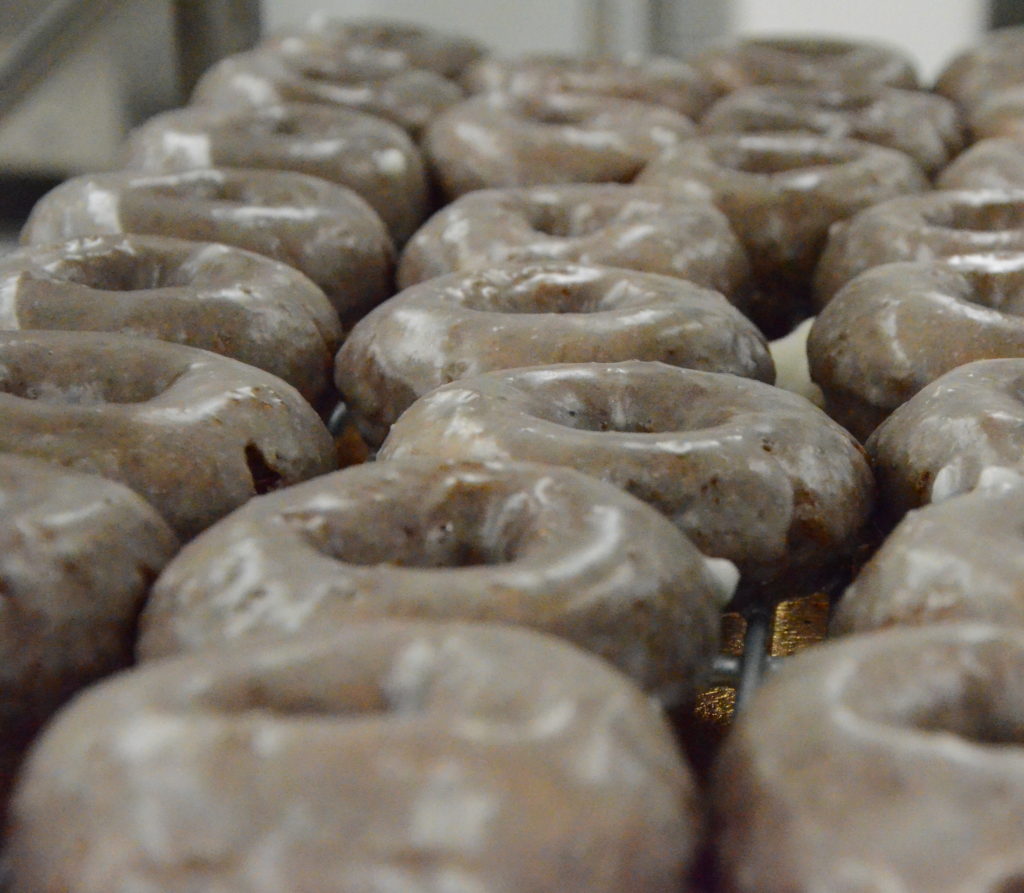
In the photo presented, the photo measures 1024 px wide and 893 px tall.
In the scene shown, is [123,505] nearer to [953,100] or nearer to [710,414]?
[710,414]

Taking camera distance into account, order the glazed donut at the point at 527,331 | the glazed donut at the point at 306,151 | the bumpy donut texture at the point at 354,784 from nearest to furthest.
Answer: the bumpy donut texture at the point at 354,784
the glazed donut at the point at 527,331
the glazed donut at the point at 306,151

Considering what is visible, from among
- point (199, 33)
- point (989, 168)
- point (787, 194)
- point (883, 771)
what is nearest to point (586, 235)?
point (787, 194)

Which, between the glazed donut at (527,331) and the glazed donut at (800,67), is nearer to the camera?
the glazed donut at (527,331)

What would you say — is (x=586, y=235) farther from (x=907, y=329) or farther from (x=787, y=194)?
(x=907, y=329)

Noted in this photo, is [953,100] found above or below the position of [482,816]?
below

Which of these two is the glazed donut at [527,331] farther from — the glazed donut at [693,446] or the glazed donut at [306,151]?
the glazed donut at [306,151]

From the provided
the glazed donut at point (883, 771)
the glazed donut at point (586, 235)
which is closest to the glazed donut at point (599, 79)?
the glazed donut at point (586, 235)

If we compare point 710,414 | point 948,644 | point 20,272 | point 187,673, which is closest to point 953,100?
point 710,414
